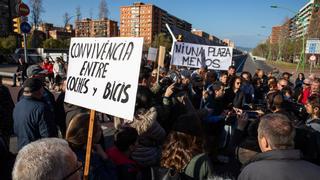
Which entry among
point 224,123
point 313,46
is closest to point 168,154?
point 224,123

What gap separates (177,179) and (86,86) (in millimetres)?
1271

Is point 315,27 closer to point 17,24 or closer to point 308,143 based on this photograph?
point 17,24

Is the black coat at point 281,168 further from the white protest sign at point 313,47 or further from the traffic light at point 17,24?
the white protest sign at point 313,47

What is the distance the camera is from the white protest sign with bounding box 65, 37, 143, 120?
253 centimetres

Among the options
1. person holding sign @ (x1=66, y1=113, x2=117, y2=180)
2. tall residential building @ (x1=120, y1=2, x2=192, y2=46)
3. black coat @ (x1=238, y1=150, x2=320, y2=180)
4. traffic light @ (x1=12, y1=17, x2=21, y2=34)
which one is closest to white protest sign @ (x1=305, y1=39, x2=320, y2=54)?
traffic light @ (x1=12, y1=17, x2=21, y2=34)

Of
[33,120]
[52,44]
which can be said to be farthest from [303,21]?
[33,120]

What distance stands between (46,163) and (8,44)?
5212 centimetres

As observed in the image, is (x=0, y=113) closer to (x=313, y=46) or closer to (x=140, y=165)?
(x=140, y=165)

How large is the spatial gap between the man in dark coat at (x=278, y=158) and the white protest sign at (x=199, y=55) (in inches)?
208

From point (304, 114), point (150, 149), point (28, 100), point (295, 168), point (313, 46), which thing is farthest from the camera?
point (313, 46)

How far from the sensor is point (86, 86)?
2.94 m

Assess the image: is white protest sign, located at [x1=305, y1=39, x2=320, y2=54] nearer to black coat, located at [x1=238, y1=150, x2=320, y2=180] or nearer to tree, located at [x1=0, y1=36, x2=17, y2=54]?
black coat, located at [x1=238, y1=150, x2=320, y2=180]

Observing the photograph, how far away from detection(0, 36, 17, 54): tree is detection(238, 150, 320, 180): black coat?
51.8 metres

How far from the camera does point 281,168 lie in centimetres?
211
